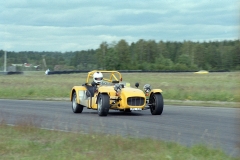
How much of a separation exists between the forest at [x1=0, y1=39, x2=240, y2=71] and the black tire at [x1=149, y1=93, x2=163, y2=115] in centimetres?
5636

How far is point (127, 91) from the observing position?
61.9 ft

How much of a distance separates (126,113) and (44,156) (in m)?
10.7

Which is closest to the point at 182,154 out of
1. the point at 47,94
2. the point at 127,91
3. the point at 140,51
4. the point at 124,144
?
the point at 124,144

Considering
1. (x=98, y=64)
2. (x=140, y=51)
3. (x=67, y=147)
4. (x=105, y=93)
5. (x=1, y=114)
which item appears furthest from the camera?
(x=140, y=51)

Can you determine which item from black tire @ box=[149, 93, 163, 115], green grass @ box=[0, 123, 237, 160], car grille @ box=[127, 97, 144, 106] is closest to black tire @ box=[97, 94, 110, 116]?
car grille @ box=[127, 97, 144, 106]

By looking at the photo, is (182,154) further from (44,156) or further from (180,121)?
(180,121)

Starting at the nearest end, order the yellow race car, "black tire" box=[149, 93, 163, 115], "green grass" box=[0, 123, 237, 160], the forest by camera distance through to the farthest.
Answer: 1. "green grass" box=[0, 123, 237, 160]
2. the yellow race car
3. "black tire" box=[149, 93, 163, 115]
4. the forest

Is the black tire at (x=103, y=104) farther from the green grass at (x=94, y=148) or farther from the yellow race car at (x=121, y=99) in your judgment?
the green grass at (x=94, y=148)

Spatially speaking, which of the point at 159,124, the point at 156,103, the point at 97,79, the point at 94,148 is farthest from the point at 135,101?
the point at 94,148

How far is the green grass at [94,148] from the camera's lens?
9.81 metres

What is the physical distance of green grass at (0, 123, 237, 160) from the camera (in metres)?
9.81

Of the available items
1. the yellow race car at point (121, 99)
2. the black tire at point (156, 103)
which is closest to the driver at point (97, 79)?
the yellow race car at point (121, 99)

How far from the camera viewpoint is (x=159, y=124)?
16.1 metres

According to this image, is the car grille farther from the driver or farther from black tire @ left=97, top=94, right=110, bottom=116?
the driver
